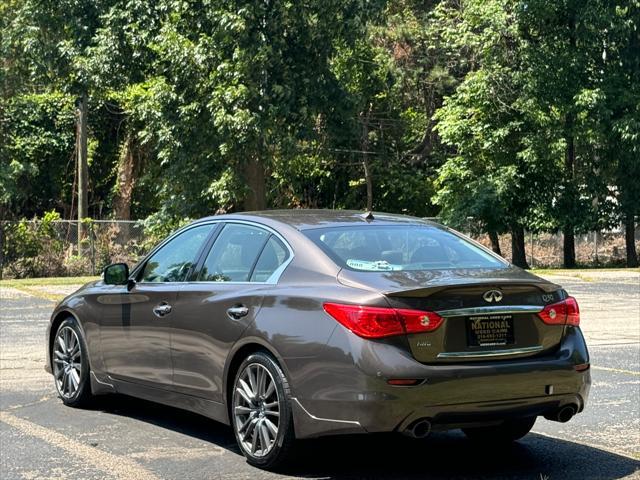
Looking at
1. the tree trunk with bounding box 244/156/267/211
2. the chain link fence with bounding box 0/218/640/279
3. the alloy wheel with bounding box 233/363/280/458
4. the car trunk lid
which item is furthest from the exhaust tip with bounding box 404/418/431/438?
the chain link fence with bounding box 0/218/640/279

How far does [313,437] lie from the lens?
6.48 metres

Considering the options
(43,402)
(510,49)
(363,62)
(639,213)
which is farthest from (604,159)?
(43,402)

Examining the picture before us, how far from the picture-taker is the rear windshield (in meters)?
6.91

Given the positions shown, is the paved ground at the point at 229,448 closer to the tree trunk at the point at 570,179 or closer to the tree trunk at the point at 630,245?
the tree trunk at the point at 570,179

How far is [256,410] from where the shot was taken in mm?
6832

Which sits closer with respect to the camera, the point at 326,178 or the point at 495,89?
the point at 495,89

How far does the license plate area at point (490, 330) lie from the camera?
21.1ft

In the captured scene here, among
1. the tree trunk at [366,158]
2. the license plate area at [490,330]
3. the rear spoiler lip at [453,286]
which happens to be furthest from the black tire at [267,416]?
the tree trunk at [366,158]

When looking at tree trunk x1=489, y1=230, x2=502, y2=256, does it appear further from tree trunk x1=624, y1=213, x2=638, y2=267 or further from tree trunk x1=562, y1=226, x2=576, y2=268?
tree trunk x1=624, y1=213, x2=638, y2=267

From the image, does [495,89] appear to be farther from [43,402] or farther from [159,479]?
[159,479]

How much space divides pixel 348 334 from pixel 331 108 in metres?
27.2

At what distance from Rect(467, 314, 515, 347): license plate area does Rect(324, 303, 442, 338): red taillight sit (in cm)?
24

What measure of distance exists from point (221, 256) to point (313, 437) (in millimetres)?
1714

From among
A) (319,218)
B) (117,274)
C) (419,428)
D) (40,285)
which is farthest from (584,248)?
(419,428)
